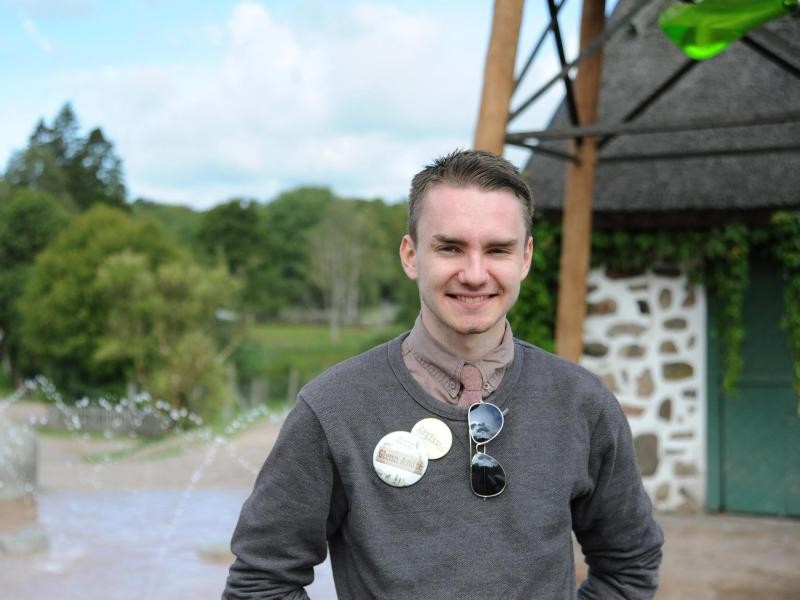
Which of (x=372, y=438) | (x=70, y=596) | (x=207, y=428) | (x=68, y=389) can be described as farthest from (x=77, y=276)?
(x=372, y=438)

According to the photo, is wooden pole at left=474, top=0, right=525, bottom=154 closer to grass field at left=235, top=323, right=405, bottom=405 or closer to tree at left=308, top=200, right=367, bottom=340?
grass field at left=235, top=323, right=405, bottom=405

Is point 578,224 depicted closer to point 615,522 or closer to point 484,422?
point 615,522

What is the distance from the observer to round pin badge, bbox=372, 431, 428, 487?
131 centimetres

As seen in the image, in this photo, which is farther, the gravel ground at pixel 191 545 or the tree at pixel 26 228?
the tree at pixel 26 228

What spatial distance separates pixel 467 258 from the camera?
4.55 ft

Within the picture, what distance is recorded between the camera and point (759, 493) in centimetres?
593

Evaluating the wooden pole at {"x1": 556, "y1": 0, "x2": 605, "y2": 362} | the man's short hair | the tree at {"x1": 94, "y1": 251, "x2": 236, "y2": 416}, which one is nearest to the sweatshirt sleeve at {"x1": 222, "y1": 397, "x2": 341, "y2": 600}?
the man's short hair

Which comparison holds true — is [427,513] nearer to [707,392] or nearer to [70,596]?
[70,596]

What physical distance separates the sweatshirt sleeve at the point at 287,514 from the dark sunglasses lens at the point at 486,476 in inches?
8.1

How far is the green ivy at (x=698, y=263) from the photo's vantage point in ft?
18.6

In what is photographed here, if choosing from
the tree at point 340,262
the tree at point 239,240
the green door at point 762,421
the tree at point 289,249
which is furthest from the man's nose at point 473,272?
the tree at point 340,262

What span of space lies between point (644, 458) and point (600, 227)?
1.49 meters

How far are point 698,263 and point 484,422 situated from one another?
16.2ft

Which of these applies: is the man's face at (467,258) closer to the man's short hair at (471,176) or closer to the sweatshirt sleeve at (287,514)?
the man's short hair at (471,176)
